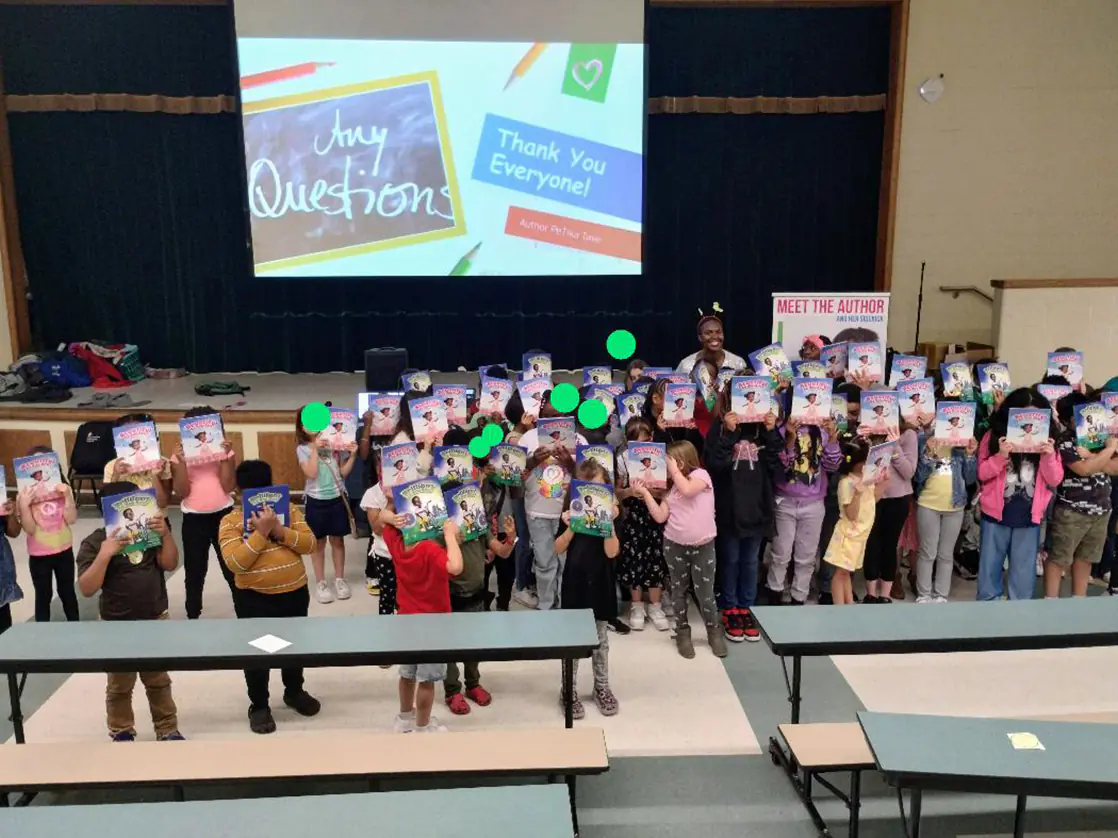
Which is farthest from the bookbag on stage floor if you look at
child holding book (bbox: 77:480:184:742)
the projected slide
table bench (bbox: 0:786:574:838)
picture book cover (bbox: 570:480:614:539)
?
table bench (bbox: 0:786:574:838)

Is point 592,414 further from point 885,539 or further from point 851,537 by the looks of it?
point 885,539

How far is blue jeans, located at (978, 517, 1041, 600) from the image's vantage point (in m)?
4.88

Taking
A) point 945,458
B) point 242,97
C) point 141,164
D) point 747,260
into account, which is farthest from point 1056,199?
point 141,164

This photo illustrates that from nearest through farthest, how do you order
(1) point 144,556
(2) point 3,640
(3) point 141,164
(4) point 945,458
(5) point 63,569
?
(2) point 3,640 < (1) point 144,556 < (5) point 63,569 < (4) point 945,458 < (3) point 141,164

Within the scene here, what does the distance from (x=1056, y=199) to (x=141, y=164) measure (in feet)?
29.7

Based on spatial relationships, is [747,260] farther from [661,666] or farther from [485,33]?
[661,666]

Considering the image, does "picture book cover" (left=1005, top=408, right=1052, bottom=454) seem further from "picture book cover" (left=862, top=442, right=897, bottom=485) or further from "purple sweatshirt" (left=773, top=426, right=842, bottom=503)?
"purple sweatshirt" (left=773, top=426, right=842, bottom=503)

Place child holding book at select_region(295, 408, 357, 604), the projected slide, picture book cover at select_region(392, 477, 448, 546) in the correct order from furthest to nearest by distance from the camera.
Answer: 1. the projected slide
2. child holding book at select_region(295, 408, 357, 604)
3. picture book cover at select_region(392, 477, 448, 546)

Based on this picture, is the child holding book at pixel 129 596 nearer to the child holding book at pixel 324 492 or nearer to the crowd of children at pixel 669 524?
the crowd of children at pixel 669 524

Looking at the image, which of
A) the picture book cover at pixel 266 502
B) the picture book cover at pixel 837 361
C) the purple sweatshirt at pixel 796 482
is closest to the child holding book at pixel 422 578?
the picture book cover at pixel 266 502

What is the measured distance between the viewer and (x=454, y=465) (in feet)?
13.8

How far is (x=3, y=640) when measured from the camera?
3.47m

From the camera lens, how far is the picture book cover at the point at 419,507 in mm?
3682

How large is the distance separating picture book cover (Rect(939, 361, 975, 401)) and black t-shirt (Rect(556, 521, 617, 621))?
2.45m
